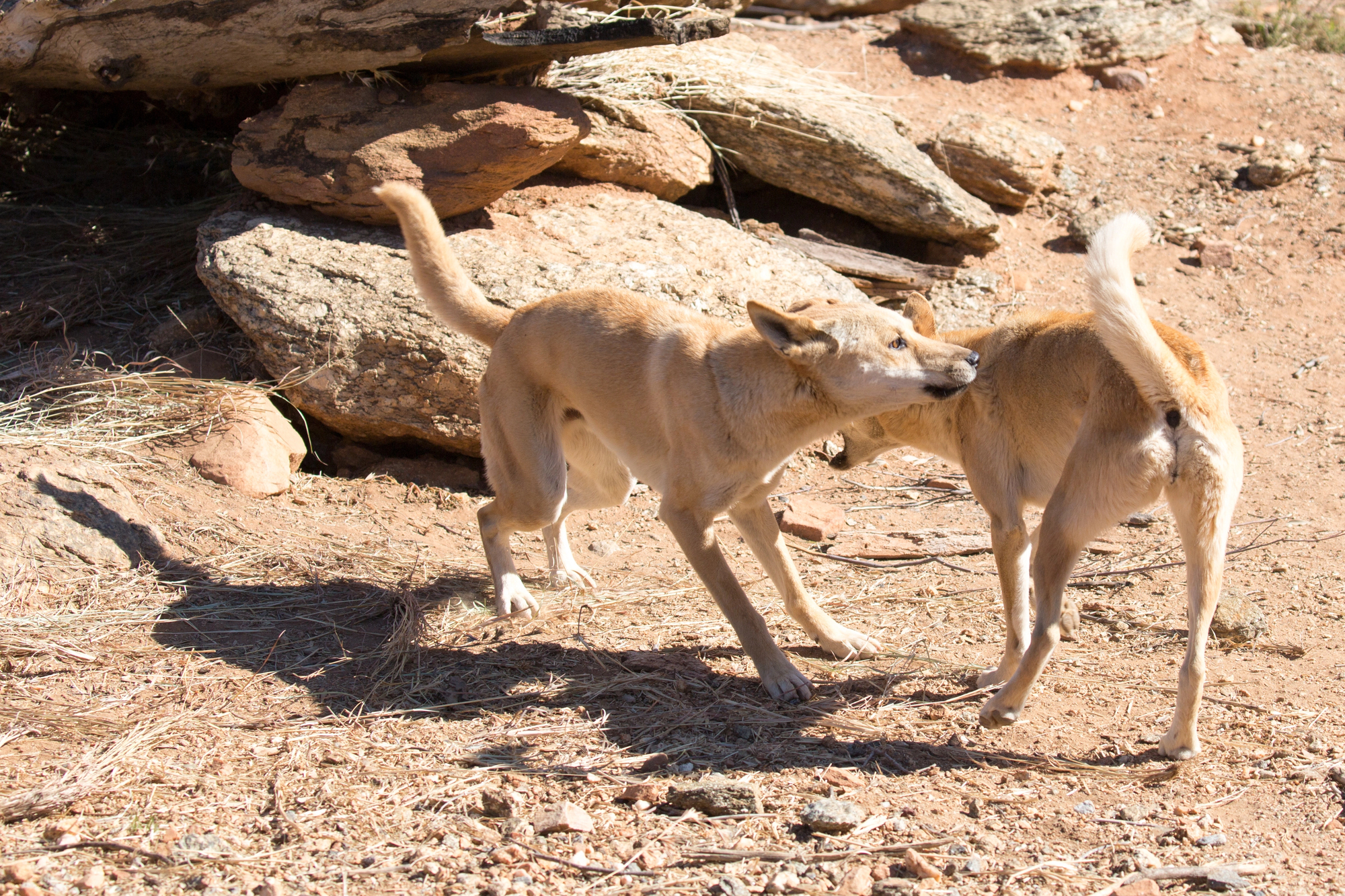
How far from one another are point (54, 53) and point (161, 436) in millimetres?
2236

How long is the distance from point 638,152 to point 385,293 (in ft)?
7.60

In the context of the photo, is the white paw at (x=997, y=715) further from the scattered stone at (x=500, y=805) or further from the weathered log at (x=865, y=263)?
the weathered log at (x=865, y=263)

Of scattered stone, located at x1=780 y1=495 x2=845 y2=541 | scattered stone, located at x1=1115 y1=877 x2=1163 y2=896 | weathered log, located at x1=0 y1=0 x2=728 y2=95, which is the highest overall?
weathered log, located at x1=0 y1=0 x2=728 y2=95

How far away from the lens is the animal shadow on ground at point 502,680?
372 centimetres

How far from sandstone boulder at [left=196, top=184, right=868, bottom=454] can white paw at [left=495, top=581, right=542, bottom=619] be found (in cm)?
162

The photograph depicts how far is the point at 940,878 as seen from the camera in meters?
2.93

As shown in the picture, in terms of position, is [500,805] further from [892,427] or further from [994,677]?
[892,427]

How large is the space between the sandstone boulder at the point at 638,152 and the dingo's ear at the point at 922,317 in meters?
3.14

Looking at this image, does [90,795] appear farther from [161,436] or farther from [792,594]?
[161,436]

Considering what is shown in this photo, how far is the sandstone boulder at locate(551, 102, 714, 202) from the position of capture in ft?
24.1

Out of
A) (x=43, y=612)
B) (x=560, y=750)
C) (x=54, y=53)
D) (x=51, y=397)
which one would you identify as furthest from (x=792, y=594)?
(x=54, y=53)

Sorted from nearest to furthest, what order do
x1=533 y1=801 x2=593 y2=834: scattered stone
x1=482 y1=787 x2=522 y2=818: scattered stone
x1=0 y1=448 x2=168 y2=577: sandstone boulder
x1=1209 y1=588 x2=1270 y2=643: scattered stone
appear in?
x1=533 y1=801 x2=593 y2=834: scattered stone → x1=482 y1=787 x2=522 y2=818: scattered stone → x1=1209 y1=588 x2=1270 y2=643: scattered stone → x1=0 y1=448 x2=168 y2=577: sandstone boulder

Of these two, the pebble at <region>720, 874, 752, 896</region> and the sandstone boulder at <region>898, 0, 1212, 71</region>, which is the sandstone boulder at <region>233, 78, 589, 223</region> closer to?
the pebble at <region>720, 874, 752, 896</region>

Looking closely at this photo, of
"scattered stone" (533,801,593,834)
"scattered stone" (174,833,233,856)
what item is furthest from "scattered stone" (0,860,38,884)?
"scattered stone" (533,801,593,834)
